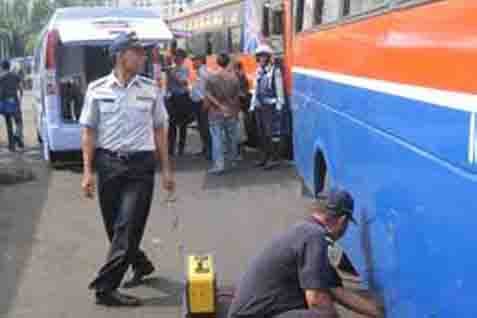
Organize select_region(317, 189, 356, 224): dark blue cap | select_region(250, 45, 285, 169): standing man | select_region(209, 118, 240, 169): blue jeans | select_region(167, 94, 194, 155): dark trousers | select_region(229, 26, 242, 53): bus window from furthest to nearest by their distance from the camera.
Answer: select_region(229, 26, 242, 53): bus window
select_region(167, 94, 194, 155): dark trousers
select_region(250, 45, 285, 169): standing man
select_region(209, 118, 240, 169): blue jeans
select_region(317, 189, 356, 224): dark blue cap

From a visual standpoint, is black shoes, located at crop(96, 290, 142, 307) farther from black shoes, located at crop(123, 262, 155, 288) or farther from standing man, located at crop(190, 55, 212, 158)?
standing man, located at crop(190, 55, 212, 158)

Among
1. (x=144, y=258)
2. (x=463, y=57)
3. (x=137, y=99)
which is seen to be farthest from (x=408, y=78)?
(x=144, y=258)

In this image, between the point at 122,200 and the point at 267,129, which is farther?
the point at 267,129

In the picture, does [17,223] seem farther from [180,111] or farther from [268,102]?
[180,111]

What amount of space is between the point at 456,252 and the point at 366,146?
5.66 ft

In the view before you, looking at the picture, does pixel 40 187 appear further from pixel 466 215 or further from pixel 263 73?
pixel 466 215

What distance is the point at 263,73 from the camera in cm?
1195

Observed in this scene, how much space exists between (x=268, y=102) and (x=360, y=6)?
23.2 ft

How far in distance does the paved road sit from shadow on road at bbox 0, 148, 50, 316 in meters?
0.01

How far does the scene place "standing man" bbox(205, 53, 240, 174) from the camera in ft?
38.1

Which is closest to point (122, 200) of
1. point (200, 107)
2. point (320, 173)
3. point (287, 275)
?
point (320, 173)

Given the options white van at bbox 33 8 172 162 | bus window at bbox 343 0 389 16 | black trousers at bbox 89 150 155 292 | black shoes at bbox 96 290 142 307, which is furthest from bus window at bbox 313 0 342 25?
white van at bbox 33 8 172 162

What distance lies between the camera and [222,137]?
38.9 feet

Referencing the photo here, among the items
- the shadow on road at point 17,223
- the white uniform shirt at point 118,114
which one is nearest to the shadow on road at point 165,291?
the shadow on road at point 17,223
